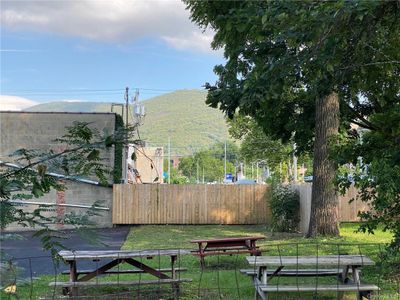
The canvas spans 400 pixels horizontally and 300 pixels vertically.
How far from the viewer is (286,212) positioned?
18.0m

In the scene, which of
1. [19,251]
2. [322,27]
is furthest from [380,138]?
[19,251]

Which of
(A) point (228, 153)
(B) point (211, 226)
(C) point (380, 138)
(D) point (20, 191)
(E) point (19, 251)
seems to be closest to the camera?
(D) point (20, 191)

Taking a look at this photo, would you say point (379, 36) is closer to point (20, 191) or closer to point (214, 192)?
point (20, 191)

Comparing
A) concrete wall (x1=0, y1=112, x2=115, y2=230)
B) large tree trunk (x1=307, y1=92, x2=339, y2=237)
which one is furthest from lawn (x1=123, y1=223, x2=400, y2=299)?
concrete wall (x1=0, y1=112, x2=115, y2=230)

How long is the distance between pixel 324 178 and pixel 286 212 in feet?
11.7

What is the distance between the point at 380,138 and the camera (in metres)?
6.25

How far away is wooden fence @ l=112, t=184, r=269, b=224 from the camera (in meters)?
22.0

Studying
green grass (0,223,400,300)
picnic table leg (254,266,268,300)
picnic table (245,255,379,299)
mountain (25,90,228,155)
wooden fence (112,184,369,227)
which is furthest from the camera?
mountain (25,90,228,155)

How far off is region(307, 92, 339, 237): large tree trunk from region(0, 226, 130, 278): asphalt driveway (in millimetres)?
5808

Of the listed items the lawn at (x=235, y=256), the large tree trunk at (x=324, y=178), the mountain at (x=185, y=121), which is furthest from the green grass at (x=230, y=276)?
the mountain at (x=185, y=121)

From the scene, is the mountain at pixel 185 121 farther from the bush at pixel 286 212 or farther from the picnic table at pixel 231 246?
the picnic table at pixel 231 246

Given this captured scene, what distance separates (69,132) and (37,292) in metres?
5.88

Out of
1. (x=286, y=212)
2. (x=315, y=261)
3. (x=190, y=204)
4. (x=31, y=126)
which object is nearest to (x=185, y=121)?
(x=190, y=204)

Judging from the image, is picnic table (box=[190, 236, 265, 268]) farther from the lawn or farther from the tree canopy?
the tree canopy
